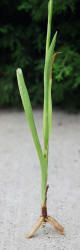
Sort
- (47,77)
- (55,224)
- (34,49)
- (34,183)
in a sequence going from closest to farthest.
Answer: (47,77) < (55,224) < (34,183) < (34,49)

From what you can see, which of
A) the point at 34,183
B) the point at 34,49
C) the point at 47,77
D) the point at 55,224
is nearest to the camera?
the point at 47,77

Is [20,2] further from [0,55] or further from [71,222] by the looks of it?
[71,222]

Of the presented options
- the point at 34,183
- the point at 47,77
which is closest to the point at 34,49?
the point at 34,183

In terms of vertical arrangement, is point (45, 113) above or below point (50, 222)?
above

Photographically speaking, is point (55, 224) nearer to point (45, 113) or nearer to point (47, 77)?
point (45, 113)

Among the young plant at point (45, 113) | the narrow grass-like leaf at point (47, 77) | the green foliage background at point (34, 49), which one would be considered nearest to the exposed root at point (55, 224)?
the young plant at point (45, 113)

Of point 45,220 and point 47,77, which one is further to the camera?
point 45,220

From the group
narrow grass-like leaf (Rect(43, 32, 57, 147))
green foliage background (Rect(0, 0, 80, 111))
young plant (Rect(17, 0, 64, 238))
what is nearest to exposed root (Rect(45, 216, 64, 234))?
young plant (Rect(17, 0, 64, 238))

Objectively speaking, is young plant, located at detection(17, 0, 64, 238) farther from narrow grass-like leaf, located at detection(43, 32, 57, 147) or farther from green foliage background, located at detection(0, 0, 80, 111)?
green foliage background, located at detection(0, 0, 80, 111)

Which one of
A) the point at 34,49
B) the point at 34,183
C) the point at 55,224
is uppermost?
the point at 34,49
